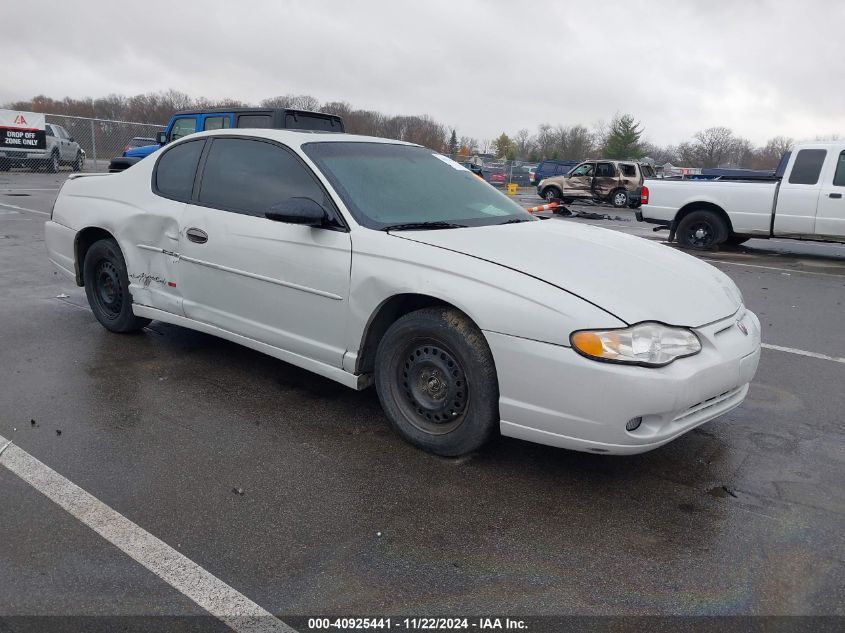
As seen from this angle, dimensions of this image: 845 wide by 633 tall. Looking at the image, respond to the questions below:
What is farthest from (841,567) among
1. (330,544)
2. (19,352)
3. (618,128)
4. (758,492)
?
(618,128)

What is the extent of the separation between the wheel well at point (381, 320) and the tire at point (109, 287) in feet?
7.63

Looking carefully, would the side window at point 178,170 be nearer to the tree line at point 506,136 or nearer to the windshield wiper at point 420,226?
the windshield wiper at point 420,226

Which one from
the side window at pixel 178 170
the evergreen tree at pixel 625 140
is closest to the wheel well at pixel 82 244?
the side window at pixel 178 170

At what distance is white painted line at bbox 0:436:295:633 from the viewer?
2.24 meters

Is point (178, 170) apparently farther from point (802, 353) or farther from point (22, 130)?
point (22, 130)

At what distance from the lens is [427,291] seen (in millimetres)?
3266

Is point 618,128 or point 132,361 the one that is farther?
point 618,128

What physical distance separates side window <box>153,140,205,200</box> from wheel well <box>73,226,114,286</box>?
32.0 inches

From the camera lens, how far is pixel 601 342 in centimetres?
285

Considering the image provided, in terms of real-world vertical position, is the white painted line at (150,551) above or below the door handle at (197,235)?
below

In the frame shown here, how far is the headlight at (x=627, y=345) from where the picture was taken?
2.85 meters

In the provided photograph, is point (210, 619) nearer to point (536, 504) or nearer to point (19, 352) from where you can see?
point (536, 504)

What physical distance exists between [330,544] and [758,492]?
77.6 inches

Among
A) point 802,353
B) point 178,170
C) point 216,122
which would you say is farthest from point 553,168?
point 178,170
